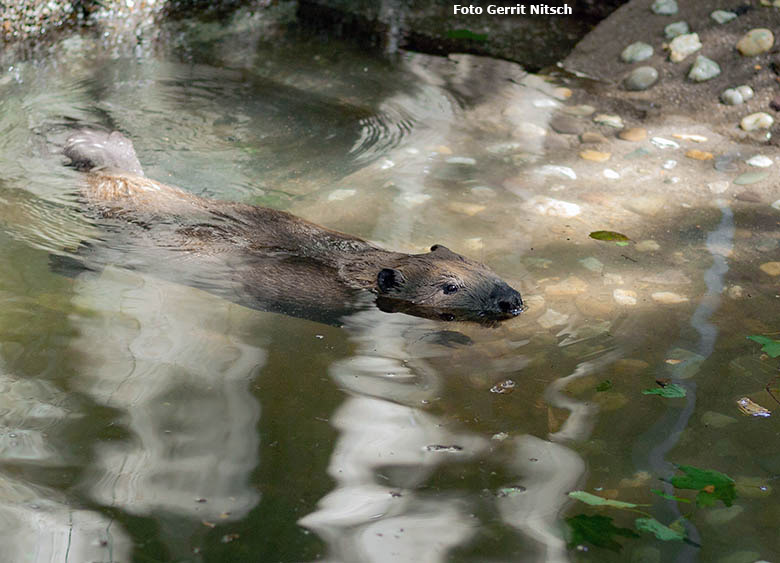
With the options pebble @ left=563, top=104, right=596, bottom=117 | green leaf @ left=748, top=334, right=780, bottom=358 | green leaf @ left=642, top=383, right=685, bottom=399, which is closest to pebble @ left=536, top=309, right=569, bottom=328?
green leaf @ left=642, top=383, right=685, bottom=399

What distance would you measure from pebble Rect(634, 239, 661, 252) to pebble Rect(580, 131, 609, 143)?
1.67m

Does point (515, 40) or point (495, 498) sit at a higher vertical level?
point (515, 40)

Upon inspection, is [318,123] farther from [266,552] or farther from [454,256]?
[266,552]

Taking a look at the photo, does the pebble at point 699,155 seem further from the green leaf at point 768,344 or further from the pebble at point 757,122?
the green leaf at point 768,344

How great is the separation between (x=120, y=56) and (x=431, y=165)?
3650 millimetres

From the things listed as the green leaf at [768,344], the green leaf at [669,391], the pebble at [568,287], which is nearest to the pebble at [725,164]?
the pebble at [568,287]

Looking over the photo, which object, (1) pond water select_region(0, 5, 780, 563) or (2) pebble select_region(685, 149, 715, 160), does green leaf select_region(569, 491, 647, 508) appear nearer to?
(1) pond water select_region(0, 5, 780, 563)

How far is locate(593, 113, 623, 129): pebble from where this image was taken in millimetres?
6836

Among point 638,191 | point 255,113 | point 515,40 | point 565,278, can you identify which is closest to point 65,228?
point 255,113

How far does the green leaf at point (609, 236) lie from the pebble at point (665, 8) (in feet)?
13.6

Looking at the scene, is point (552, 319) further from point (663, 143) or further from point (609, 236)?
point (663, 143)

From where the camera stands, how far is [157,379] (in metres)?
3.61

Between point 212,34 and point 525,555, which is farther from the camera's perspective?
point 212,34

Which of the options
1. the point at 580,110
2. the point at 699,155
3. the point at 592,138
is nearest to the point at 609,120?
the point at 580,110
